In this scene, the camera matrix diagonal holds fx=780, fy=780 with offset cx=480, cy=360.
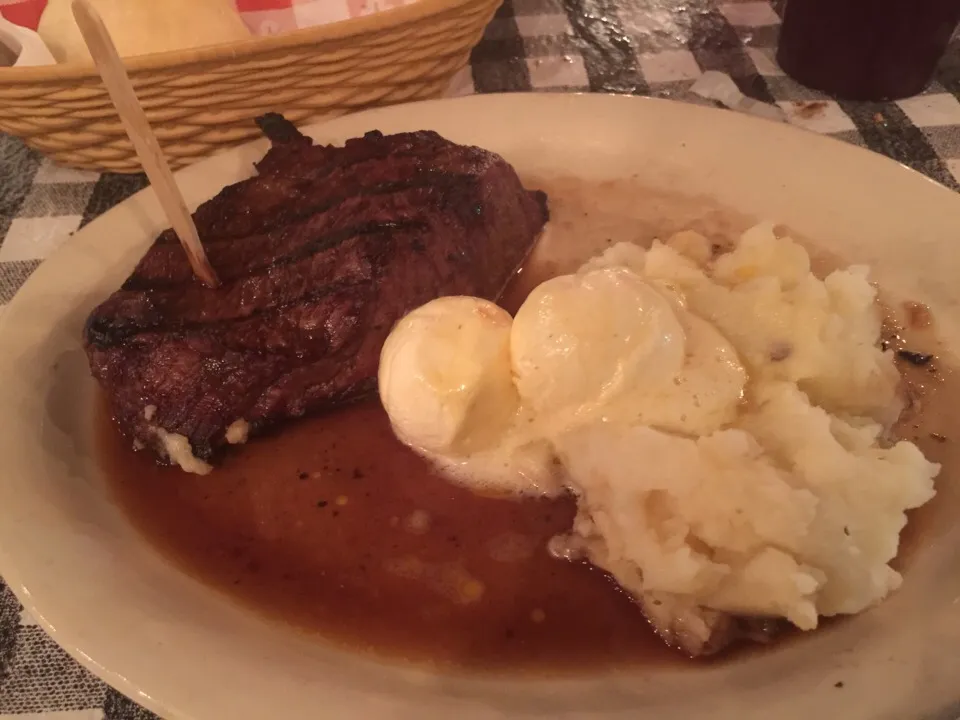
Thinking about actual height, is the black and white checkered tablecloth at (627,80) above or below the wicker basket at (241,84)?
below

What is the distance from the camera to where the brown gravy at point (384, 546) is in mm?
1688

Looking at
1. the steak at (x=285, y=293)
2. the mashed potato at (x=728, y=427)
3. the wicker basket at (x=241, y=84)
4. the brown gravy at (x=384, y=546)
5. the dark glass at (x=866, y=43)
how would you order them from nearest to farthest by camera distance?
the mashed potato at (x=728, y=427)
the brown gravy at (x=384, y=546)
the steak at (x=285, y=293)
the wicker basket at (x=241, y=84)
the dark glass at (x=866, y=43)

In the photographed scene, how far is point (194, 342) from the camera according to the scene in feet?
6.67

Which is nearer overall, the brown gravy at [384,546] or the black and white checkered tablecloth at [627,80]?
the brown gravy at [384,546]

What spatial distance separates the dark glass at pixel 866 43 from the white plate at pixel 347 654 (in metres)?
0.74

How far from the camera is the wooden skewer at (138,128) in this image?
1.70 meters

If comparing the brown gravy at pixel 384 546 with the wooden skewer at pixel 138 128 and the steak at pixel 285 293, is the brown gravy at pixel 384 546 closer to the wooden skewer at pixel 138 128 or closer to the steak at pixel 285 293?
the steak at pixel 285 293

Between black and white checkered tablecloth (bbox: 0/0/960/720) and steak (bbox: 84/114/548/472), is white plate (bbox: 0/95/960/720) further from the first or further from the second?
black and white checkered tablecloth (bbox: 0/0/960/720)

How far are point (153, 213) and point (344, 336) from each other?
88 centimetres

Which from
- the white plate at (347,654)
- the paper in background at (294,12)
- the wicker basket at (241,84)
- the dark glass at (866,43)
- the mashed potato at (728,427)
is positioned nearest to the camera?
the white plate at (347,654)

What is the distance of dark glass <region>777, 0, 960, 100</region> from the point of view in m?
2.85

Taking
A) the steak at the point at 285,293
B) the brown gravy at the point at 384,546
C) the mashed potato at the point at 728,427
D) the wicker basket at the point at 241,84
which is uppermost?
the wicker basket at the point at 241,84

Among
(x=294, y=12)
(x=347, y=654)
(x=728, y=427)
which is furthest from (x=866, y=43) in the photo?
(x=347, y=654)

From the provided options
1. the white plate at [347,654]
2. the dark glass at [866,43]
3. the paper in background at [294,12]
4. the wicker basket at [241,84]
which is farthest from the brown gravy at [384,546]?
the paper in background at [294,12]
